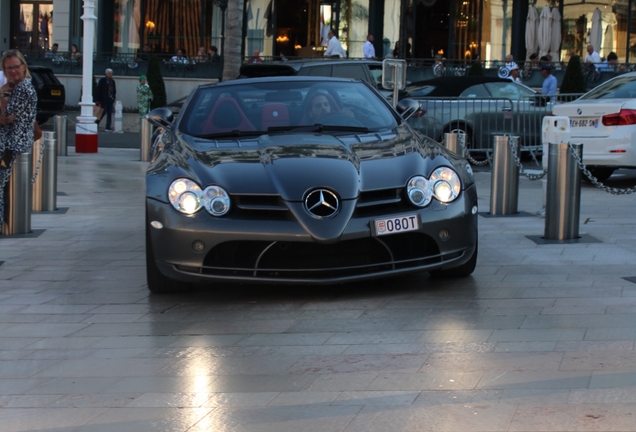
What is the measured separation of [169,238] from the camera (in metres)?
6.32

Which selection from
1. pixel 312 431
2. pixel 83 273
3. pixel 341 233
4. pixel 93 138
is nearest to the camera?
pixel 312 431

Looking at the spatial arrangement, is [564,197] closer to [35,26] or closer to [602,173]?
[602,173]

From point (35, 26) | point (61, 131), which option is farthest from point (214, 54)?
point (61, 131)

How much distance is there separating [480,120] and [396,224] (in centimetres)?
1166

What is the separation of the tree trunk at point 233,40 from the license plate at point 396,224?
17847 mm

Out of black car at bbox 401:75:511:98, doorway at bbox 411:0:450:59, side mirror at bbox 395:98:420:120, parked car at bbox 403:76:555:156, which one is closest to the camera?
side mirror at bbox 395:98:420:120

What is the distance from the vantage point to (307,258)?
6.29 metres

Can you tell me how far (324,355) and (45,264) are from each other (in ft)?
12.4

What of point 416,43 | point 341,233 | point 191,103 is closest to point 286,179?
point 341,233

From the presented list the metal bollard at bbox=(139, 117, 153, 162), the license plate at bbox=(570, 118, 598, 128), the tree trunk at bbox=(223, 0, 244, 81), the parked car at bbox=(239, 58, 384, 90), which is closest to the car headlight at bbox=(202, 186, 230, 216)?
the license plate at bbox=(570, 118, 598, 128)

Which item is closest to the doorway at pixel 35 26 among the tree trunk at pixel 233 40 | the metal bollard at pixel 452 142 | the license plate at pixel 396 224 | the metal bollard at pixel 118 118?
the metal bollard at pixel 118 118

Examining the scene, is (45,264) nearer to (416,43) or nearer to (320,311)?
(320,311)

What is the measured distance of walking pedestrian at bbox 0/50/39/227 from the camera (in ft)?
28.4

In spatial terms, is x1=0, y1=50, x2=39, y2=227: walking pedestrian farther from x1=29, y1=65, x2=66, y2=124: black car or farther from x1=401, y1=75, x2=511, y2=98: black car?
x1=29, y1=65, x2=66, y2=124: black car
